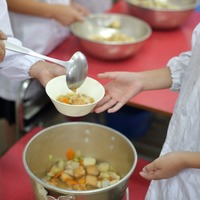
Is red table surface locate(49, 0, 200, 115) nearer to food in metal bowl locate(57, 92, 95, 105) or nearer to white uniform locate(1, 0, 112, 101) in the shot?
white uniform locate(1, 0, 112, 101)

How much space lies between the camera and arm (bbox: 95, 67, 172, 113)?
96 cm

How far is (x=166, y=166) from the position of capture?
0.80 meters

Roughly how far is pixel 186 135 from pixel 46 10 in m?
0.70

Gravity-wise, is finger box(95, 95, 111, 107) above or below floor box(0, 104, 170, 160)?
above

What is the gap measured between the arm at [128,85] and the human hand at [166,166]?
0.19 metres

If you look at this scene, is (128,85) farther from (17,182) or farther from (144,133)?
(144,133)

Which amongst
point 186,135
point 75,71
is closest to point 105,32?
point 75,71

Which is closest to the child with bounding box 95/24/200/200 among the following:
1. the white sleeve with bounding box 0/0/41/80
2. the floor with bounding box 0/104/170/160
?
the white sleeve with bounding box 0/0/41/80

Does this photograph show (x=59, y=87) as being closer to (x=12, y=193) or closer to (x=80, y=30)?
(x=12, y=193)

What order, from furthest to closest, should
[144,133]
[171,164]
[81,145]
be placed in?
[144,133]
[81,145]
[171,164]

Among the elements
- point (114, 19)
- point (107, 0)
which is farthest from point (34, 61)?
point (107, 0)

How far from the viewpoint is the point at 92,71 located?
1.24 meters

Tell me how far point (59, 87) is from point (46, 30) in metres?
0.49

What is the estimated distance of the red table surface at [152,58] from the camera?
1.11 m
